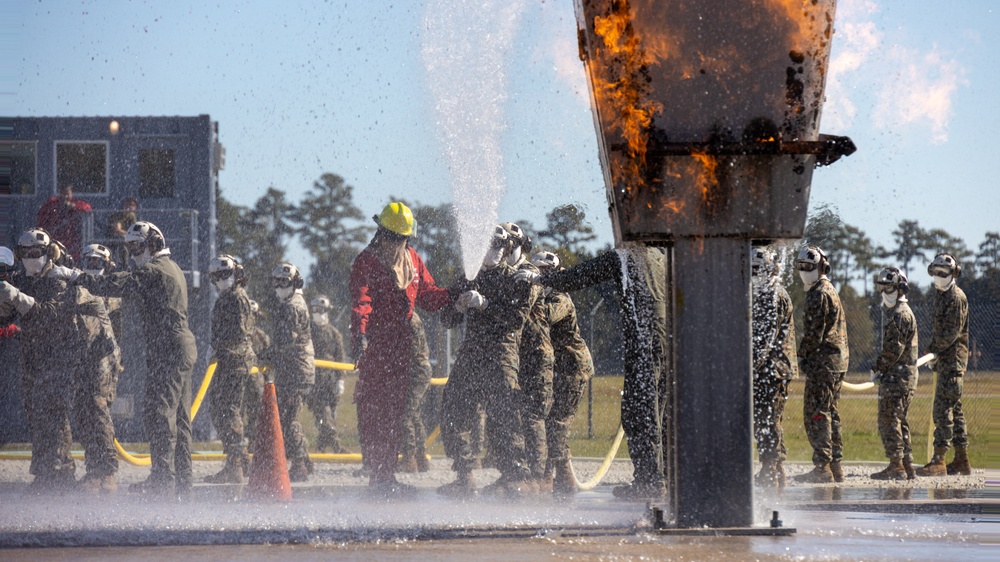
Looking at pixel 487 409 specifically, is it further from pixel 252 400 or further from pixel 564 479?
pixel 252 400

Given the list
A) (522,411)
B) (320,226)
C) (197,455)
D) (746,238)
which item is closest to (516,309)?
(522,411)

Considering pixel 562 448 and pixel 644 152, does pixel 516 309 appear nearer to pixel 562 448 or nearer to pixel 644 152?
pixel 562 448

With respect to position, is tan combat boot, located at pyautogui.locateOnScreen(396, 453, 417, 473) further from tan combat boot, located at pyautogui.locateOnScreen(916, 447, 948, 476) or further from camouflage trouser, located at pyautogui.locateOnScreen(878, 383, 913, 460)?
tan combat boot, located at pyautogui.locateOnScreen(916, 447, 948, 476)

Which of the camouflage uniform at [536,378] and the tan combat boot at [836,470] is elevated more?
the camouflage uniform at [536,378]

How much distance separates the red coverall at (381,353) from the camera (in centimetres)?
909

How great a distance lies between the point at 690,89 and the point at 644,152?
0.41 meters

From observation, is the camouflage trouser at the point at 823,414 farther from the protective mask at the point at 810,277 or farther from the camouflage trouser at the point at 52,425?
the camouflage trouser at the point at 52,425

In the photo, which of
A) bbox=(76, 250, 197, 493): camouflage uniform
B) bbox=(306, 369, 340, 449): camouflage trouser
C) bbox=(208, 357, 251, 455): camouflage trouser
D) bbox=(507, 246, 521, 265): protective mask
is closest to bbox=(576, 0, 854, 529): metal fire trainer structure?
bbox=(507, 246, 521, 265): protective mask

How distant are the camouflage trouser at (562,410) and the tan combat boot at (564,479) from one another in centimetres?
7

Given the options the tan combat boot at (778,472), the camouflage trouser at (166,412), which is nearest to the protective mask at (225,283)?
the camouflage trouser at (166,412)

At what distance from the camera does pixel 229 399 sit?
10531mm

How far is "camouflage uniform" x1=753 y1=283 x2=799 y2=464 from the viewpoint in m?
9.98

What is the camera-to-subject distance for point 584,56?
6395mm

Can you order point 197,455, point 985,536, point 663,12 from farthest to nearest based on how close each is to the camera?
1. point 197,455
2. point 985,536
3. point 663,12
